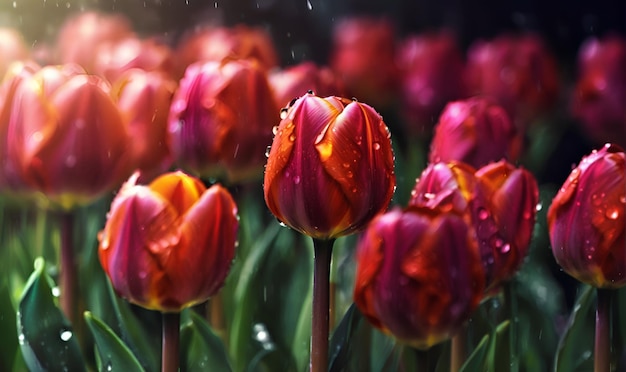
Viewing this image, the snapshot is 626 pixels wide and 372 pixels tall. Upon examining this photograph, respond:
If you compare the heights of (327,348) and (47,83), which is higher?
(47,83)

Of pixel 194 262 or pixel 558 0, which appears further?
pixel 558 0

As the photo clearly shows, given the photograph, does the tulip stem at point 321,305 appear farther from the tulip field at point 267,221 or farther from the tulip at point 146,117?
the tulip at point 146,117

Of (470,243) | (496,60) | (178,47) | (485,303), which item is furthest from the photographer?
(496,60)

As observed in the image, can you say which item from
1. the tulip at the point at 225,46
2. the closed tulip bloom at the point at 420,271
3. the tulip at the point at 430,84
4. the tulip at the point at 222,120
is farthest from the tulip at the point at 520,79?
the closed tulip bloom at the point at 420,271

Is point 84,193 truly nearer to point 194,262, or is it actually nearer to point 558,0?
point 194,262

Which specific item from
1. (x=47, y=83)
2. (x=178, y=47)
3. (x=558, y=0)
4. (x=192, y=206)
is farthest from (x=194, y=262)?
(x=558, y=0)

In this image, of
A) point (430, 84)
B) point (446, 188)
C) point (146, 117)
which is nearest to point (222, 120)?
point (146, 117)

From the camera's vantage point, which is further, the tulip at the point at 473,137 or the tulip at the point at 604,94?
the tulip at the point at 604,94
